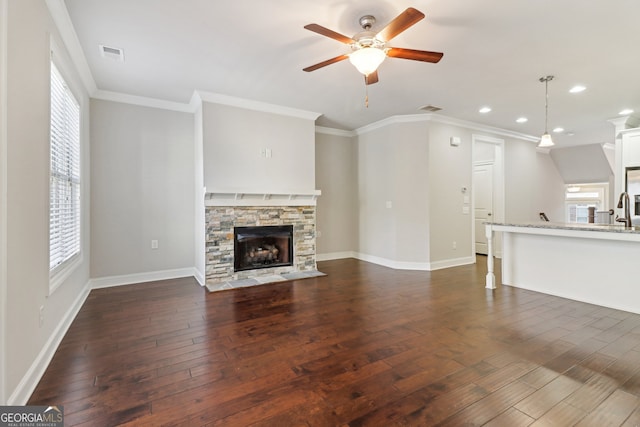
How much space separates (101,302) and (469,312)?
4.25 m

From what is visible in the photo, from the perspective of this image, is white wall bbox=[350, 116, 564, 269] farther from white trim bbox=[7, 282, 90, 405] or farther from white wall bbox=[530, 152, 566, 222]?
white trim bbox=[7, 282, 90, 405]

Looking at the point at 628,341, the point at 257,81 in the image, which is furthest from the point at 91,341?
the point at 628,341

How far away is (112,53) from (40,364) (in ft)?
9.54

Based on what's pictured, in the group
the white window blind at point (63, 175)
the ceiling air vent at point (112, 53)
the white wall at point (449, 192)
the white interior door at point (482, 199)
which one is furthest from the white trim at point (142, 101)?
the white interior door at point (482, 199)

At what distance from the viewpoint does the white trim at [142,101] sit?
13.7 feet

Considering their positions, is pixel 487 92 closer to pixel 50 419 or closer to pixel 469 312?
pixel 469 312

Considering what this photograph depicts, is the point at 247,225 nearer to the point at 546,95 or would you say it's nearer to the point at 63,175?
the point at 63,175

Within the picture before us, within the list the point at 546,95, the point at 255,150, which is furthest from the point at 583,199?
the point at 255,150

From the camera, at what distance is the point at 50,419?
1.66 meters

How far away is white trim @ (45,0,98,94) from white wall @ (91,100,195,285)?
72 cm

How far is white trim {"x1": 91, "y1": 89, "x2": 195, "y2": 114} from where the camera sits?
418 cm

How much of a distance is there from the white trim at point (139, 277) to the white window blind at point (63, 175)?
0.91m

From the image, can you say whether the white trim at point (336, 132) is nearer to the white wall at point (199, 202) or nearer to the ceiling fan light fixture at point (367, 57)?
the white wall at point (199, 202)

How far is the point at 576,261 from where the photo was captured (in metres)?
3.66
